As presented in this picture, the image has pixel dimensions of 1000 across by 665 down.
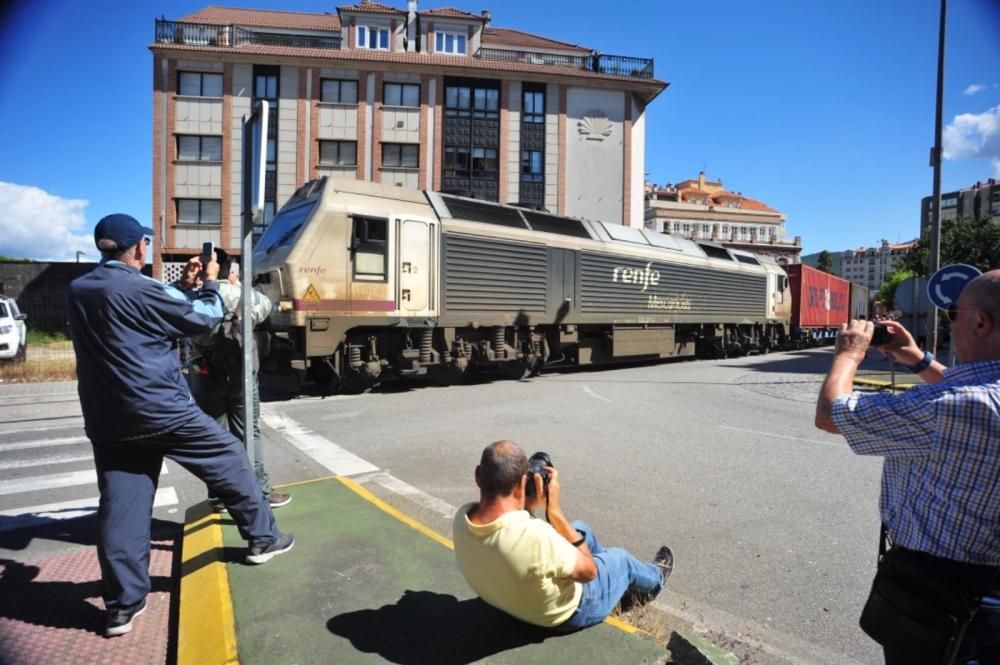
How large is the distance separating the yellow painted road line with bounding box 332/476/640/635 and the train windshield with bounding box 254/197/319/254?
548cm

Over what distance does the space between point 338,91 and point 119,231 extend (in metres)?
30.6

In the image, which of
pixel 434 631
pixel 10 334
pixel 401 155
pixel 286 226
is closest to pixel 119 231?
pixel 434 631

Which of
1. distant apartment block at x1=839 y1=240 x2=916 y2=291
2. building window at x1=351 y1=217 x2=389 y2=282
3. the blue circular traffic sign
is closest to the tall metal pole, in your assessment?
the blue circular traffic sign

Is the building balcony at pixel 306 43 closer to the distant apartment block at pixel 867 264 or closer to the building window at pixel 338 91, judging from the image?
the building window at pixel 338 91

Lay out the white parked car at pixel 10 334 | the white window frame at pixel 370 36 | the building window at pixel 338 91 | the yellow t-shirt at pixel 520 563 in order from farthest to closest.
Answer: the white window frame at pixel 370 36 → the building window at pixel 338 91 → the white parked car at pixel 10 334 → the yellow t-shirt at pixel 520 563

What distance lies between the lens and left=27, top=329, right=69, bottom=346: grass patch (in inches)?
934

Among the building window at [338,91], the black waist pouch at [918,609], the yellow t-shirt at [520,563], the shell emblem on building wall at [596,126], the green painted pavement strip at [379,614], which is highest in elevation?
the building window at [338,91]

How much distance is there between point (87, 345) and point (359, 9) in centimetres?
3434

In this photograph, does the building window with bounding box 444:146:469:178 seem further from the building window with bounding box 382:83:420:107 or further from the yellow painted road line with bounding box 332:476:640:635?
the yellow painted road line with bounding box 332:476:640:635

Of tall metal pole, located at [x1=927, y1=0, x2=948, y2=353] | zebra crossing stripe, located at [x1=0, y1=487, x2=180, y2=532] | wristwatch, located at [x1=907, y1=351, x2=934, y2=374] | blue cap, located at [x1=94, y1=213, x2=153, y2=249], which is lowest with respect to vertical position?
zebra crossing stripe, located at [x1=0, y1=487, x2=180, y2=532]

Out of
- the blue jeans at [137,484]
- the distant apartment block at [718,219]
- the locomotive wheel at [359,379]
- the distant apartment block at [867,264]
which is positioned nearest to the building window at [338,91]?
the locomotive wheel at [359,379]

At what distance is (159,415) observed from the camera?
2816mm

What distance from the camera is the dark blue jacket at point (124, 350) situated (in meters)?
2.73

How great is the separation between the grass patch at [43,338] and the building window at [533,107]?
79.3 feet
